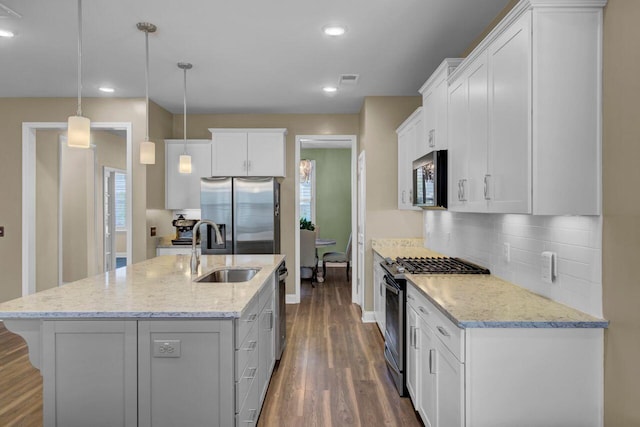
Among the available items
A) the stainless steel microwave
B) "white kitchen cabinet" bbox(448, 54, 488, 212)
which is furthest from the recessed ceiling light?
the stainless steel microwave

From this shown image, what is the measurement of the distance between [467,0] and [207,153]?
3852 millimetres

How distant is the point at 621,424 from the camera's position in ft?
5.11

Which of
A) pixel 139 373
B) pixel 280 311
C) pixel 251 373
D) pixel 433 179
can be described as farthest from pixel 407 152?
pixel 139 373

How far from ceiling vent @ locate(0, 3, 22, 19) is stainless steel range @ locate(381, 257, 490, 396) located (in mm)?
3021

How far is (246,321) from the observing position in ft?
6.64

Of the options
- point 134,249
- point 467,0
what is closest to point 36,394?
point 134,249

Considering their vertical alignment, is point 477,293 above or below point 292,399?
above

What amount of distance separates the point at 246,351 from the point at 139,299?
57cm

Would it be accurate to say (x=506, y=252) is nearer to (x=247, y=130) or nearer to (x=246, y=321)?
(x=246, y=321)

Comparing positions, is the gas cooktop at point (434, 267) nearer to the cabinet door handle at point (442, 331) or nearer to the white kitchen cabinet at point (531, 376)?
the cabinet door handle at point (442, 331)

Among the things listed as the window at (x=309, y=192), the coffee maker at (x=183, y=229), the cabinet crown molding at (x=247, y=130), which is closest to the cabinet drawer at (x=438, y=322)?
the cabinet crown molding at (x=247, y=130)

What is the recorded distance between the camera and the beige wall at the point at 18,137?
194 inches

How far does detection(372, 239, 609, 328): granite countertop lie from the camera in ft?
5.51

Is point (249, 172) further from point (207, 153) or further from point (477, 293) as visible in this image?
point (477, 293)
